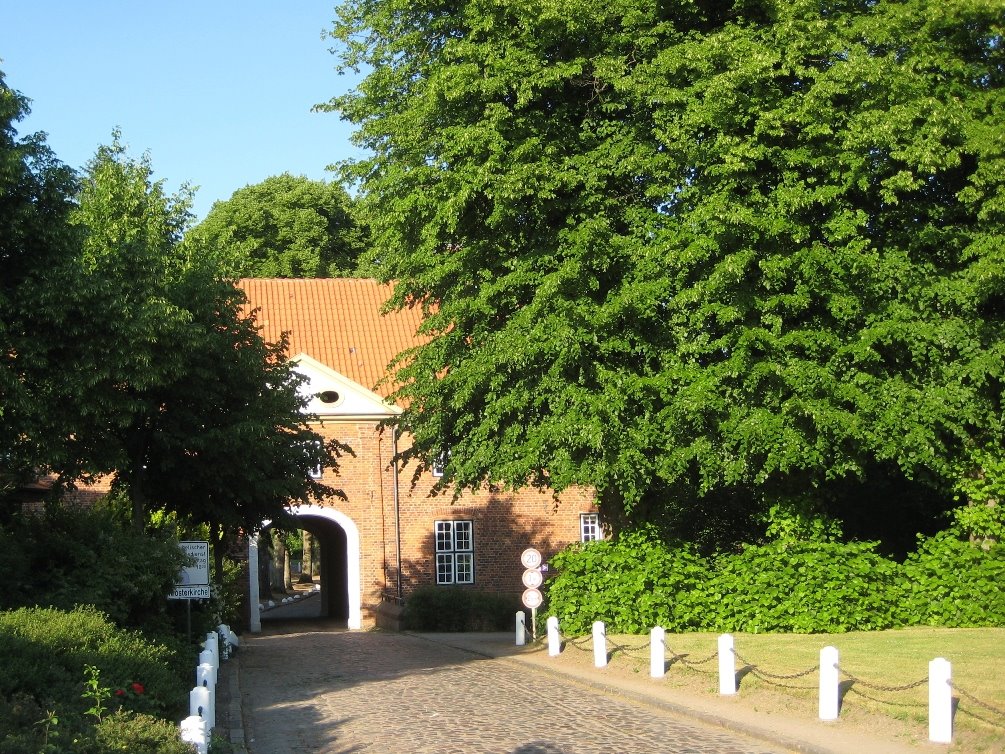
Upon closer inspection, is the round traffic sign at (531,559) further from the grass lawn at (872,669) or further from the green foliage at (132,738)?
the green foliage at (132,738)

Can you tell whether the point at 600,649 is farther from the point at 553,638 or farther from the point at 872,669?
the point at 872,669

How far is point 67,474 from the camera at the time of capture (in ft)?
60.3

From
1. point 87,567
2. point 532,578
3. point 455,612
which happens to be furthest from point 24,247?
point 455,612

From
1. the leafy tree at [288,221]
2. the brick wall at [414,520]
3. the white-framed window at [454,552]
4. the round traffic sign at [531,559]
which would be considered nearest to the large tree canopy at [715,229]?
the round traffic sign at [531,559]

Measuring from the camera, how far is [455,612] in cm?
3175

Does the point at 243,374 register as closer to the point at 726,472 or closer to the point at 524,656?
the point at 524,656

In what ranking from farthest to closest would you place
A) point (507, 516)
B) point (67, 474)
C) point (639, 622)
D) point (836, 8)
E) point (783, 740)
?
point (507, 516) → point (639, 622) → point (836, 8) → point (67, 474) → point (783, 740)

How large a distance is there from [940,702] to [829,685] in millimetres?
1894

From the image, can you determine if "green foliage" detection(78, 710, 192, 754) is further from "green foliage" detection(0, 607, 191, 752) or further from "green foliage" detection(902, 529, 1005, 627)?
"green foliage" detection(902, 529, 1005, 627)

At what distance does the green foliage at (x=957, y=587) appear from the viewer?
2155 cm

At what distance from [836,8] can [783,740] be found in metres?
13.6

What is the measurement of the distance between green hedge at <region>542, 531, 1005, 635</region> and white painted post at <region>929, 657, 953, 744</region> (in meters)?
10.9

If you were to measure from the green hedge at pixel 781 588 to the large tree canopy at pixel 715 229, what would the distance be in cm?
180

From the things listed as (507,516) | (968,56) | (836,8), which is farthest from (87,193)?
(507,516)
